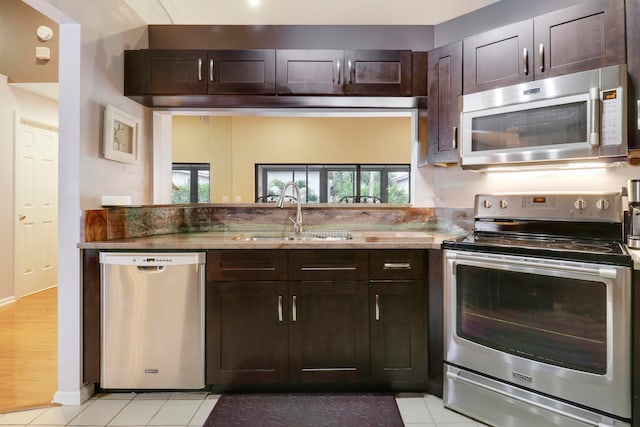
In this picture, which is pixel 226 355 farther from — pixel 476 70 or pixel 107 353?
pixel 476 70

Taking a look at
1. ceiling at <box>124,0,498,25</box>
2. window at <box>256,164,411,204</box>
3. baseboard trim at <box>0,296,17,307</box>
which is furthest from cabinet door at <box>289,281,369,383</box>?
window at <box>256,164,411,204</box>

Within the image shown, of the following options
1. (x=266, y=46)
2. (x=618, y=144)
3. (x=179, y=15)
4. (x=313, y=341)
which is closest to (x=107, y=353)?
(x=313, y=341)

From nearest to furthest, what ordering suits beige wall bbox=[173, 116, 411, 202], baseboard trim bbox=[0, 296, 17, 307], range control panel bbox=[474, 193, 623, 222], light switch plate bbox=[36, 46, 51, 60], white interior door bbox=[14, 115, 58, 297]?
range control panel bbox=[474, 193, 623, 222], light switch plate bbox=[36, 46, 51, 60], baseboard trim bbox=[0, 296, 17, 307], white interior door bbox=[14, 115, 58, 297], beige wall bbox=[173, 116, 411, 202]

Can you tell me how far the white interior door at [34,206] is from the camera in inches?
165

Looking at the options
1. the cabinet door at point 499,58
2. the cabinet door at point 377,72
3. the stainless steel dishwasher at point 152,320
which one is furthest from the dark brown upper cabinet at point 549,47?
the stainless steel dishwasher at point 152,320

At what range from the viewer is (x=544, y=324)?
5.71ft

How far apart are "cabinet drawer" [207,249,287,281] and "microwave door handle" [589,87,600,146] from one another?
170 cm

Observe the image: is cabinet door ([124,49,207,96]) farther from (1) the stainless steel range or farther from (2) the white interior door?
(2) the white interior door

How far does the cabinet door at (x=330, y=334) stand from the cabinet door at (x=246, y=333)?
3.6 inches

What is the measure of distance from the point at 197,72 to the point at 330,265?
1571 mm

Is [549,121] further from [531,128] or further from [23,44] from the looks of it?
[23,44]

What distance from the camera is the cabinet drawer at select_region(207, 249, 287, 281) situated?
2.12 metres

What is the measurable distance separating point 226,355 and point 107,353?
2.24 ft

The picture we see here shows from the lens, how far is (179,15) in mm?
3027
